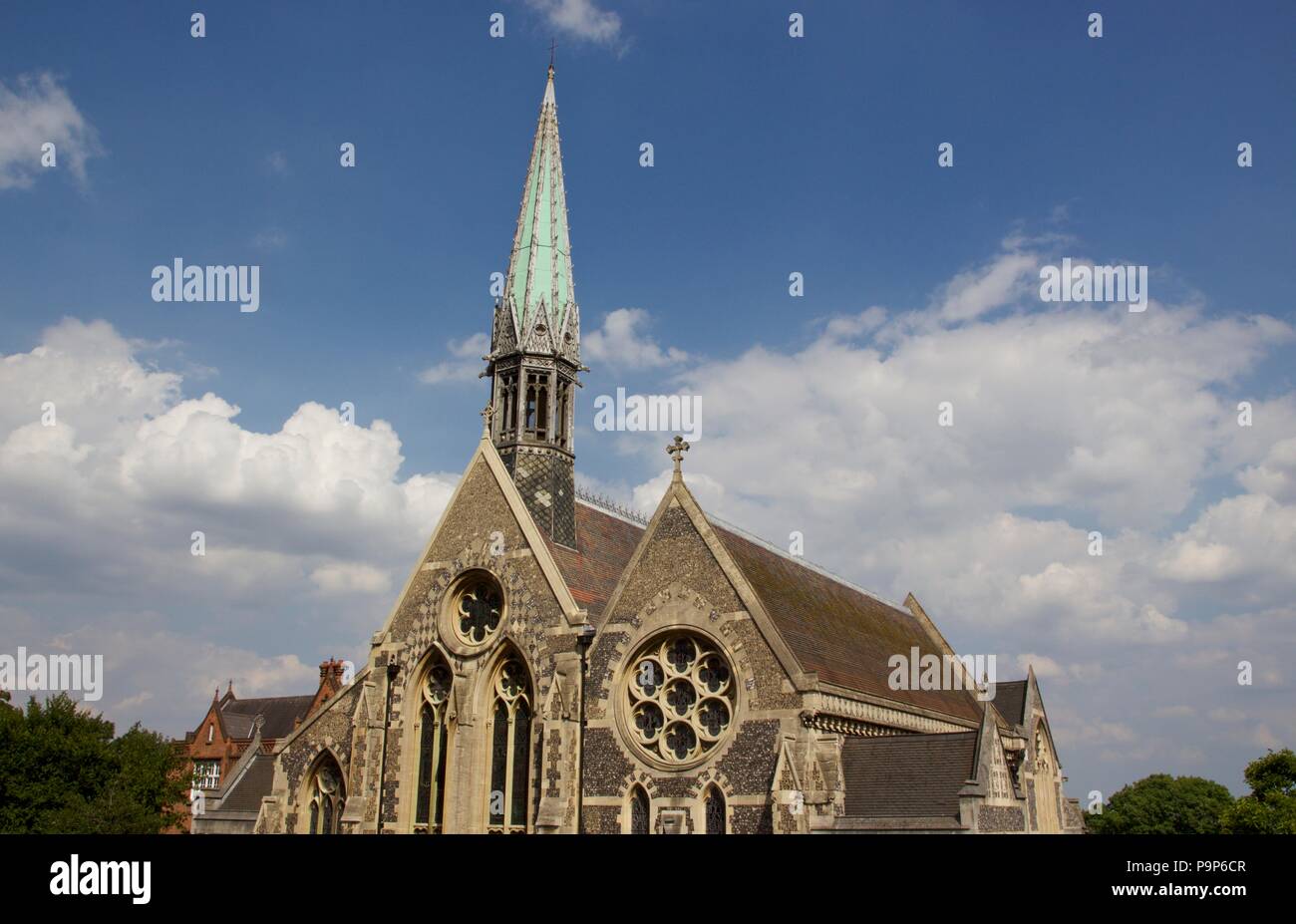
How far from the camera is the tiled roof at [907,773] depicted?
26.1m

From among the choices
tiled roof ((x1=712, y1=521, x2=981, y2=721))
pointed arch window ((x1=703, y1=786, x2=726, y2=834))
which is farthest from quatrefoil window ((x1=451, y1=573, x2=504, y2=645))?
pointed arch window ((x1=703, y1=786, x2=726, y2=834))

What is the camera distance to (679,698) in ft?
97.4

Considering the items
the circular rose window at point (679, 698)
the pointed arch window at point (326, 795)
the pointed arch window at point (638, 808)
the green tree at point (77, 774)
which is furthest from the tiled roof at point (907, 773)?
the green tree at point (77, 774)

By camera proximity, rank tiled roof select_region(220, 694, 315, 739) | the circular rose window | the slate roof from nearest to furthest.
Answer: the circular rose window → the slate roof → tiled roof select_region(220, 694, 315, 739)

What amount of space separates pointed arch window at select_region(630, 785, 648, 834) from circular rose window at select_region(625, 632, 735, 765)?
1.10 meters

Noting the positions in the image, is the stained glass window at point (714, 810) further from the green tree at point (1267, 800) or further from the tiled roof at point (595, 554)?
the green tree at point (1267, 800)

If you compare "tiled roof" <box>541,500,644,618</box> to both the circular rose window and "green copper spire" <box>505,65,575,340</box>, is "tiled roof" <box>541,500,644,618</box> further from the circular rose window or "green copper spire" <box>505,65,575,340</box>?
"green copper spire" <box>505,65,575,340</box>

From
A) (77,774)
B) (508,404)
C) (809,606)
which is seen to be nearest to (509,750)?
(809,606)

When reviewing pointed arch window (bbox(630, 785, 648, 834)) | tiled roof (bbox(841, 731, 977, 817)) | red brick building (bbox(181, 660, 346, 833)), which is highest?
tiled roof (bbox(841, 731, 977, 817))

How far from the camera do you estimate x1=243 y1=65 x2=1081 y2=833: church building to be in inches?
1075

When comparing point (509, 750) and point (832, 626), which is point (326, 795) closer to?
point (509, 750)

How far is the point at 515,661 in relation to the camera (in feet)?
113
